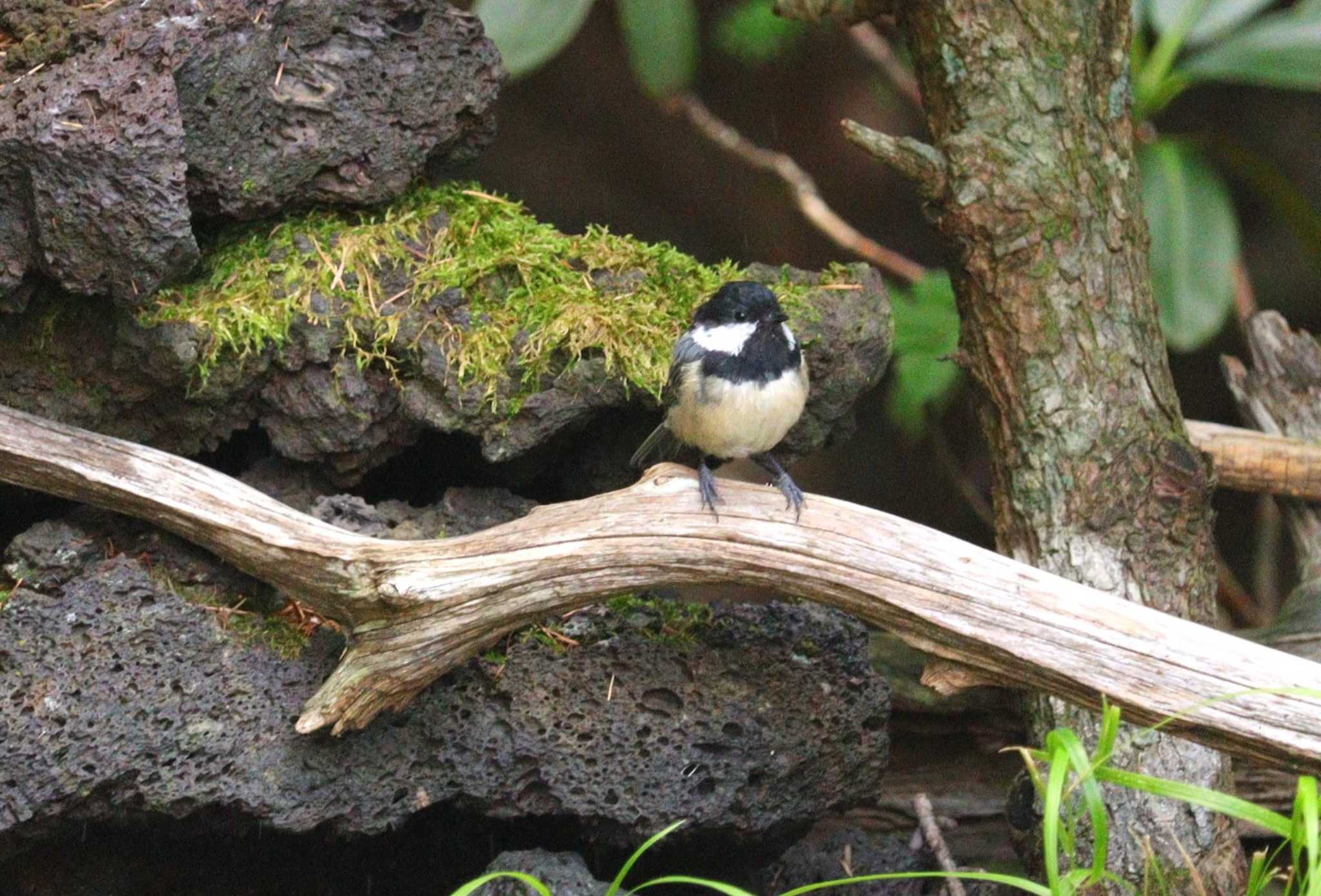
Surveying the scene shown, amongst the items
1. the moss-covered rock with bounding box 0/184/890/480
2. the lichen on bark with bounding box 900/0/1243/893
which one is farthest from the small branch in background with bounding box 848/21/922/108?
the moss-covered rock with bounding box 0/184/890/480

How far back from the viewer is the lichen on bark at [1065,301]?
3.19 m

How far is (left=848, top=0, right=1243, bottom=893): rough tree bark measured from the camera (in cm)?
319

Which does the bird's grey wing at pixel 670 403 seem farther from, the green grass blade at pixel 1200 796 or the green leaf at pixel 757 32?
the green leaf at pixel 757 32

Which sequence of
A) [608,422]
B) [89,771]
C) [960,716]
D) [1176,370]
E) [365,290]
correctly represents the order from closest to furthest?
1. [89,771]
2. [365,290]
3. [608,422]
4. [960,716]
5. [1176,370]

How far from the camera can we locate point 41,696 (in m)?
2.71

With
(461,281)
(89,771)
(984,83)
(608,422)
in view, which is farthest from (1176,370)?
(89,771)

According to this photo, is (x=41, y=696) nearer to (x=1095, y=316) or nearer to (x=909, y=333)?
(x=1095, y=316)

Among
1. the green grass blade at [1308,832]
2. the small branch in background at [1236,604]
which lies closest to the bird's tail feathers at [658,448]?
the green grass blade at [1308,832]

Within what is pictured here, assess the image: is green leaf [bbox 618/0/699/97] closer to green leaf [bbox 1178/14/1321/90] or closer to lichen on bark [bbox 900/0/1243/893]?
green leaf [bbox 1178/14/1321/90]

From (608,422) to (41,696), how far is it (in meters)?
1.56

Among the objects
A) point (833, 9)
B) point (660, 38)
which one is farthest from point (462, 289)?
point (660, 38)

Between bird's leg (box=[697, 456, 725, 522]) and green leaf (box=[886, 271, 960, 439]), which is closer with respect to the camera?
bird's leg (box=[697, 456, 725, 522])

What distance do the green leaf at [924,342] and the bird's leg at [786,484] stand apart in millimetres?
1355

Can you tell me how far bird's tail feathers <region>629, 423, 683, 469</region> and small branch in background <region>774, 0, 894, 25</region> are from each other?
126cm
